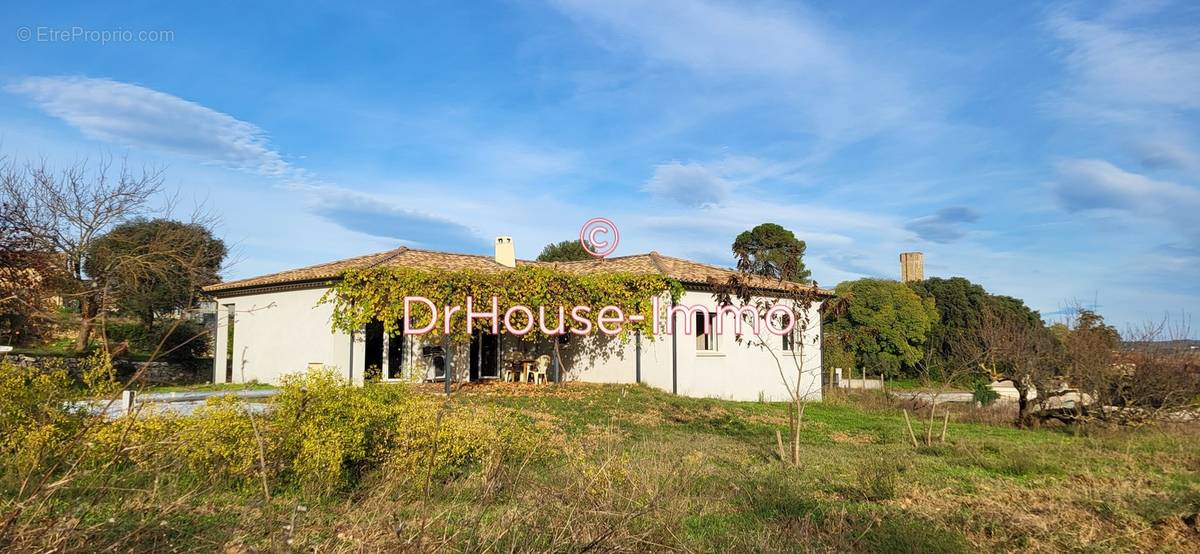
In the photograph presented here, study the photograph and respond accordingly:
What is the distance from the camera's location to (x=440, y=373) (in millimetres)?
21812

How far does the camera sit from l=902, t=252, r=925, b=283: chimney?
49.6 m

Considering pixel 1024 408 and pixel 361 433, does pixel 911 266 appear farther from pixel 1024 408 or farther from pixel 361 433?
pixel 361 433

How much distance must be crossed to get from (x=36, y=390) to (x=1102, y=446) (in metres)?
15.3

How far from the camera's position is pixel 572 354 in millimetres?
22844

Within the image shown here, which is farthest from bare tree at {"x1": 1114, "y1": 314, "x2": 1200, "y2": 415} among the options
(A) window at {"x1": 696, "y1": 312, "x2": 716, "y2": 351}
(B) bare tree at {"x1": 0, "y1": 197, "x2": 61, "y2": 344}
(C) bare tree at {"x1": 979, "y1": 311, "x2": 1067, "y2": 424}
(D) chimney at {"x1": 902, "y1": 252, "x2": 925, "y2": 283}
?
(D) chimney at {"x1": 902, "y1": 252, "x2": 925, "y2": 283}

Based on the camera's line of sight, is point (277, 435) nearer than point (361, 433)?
Yes

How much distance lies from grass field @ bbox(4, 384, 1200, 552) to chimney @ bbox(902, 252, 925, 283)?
3859 cm

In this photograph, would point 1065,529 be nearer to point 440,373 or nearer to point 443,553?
point 443,553

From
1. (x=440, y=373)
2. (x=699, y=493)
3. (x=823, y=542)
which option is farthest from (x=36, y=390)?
(x=440, y=373)

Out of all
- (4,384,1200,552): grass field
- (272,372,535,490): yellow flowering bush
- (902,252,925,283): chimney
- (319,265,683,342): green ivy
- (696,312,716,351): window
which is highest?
(902,252,925,283): chimney

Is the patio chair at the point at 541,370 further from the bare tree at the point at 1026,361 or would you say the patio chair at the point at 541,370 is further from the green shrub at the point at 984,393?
the green shrub at the point at 984,393

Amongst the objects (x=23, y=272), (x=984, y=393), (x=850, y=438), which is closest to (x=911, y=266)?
(x=984, y=393)

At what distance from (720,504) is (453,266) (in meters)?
17.0

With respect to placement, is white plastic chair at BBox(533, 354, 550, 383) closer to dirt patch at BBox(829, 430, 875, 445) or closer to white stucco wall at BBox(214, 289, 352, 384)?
white stucco wall at BBox(214, 289, 352, 384)
